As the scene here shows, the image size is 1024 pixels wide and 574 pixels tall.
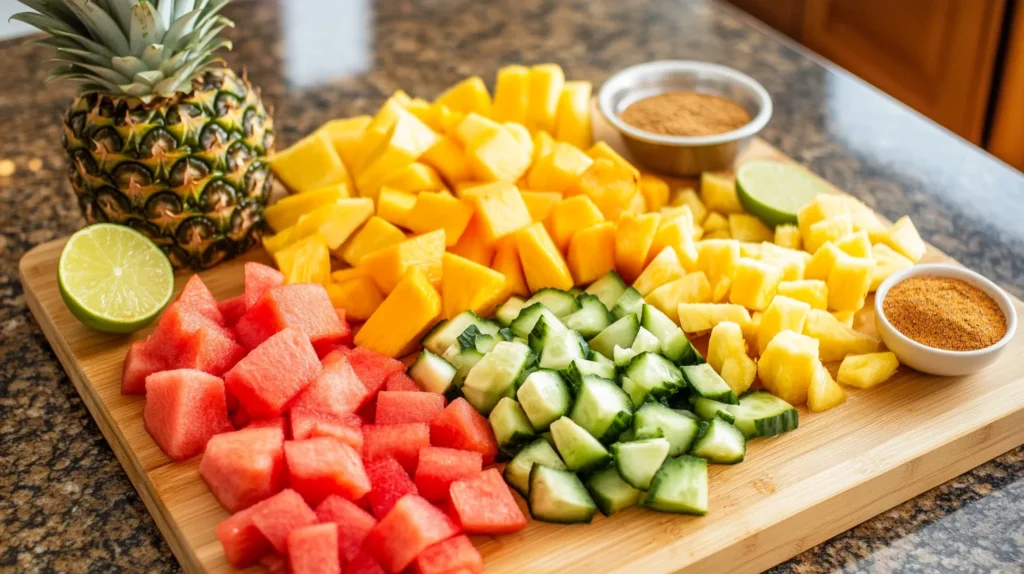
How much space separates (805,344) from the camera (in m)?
2.01

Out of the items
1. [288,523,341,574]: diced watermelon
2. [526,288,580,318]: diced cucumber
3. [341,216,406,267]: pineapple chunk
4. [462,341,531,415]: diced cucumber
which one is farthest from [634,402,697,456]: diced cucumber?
[341,216,406,267]: pineapple chunk

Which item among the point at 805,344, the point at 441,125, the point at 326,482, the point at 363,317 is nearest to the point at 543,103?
the point at 441,125

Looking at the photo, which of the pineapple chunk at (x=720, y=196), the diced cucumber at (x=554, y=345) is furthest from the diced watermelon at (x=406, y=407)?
the pineapple chunk at (x=720, y=196)

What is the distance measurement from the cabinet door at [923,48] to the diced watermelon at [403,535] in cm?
266

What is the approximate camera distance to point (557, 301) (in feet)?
7.30

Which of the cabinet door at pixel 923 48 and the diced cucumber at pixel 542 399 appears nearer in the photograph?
the diced cucumber at pixel 542 399

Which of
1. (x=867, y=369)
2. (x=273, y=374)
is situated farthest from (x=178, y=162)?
(x=867, y=369)

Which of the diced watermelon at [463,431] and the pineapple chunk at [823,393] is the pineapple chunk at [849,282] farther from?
the diced watermelon at [463,431]

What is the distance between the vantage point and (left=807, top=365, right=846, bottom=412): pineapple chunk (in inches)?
79.0

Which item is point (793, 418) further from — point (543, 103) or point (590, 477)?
point (543, 103)

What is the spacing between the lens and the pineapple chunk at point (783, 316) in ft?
6.79

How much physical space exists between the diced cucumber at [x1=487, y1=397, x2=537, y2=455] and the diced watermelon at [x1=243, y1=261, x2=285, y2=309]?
653 mm

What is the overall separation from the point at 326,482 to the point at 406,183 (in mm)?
966

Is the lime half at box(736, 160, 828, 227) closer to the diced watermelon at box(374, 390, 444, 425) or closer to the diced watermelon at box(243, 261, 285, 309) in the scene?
the diced watermelon at box(374, 390, 444, 425)
